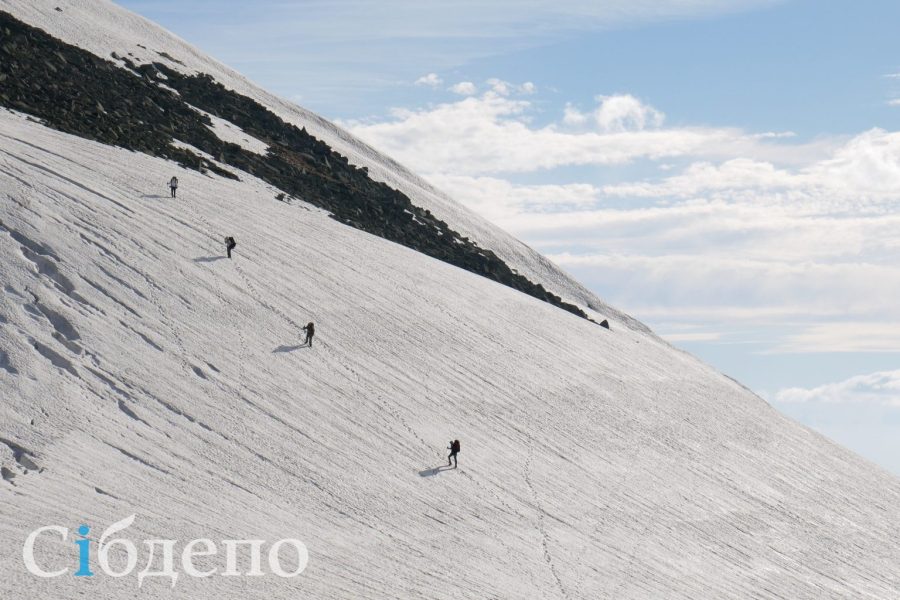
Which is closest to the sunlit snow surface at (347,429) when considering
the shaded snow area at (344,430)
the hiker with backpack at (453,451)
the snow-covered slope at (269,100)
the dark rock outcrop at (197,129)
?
the shaded snow area at (344,430)

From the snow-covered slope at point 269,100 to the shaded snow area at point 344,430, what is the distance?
14983 mm

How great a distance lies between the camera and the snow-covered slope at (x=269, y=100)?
6238 cm

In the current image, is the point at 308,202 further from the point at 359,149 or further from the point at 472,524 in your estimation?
the point at 472,524

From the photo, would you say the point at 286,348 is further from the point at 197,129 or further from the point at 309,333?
the point at 197,129

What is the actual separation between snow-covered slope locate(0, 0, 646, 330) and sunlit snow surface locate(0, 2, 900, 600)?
14639 mm

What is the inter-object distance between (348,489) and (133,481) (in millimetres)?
5839

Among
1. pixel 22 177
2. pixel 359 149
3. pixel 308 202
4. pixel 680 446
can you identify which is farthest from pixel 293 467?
pixel 359 149

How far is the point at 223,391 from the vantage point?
28.0 meters

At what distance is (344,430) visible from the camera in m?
29.2

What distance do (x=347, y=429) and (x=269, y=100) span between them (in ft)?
159

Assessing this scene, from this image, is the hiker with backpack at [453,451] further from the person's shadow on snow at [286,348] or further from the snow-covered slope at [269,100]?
the snow-covered slope at [269,100]

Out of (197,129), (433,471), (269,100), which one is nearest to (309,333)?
(433,471)

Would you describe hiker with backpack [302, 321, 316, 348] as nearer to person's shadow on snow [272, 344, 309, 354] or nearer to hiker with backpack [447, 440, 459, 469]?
person's shadow on snow [272, 344, 309, 354]

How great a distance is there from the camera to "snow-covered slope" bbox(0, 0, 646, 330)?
62375 mm
